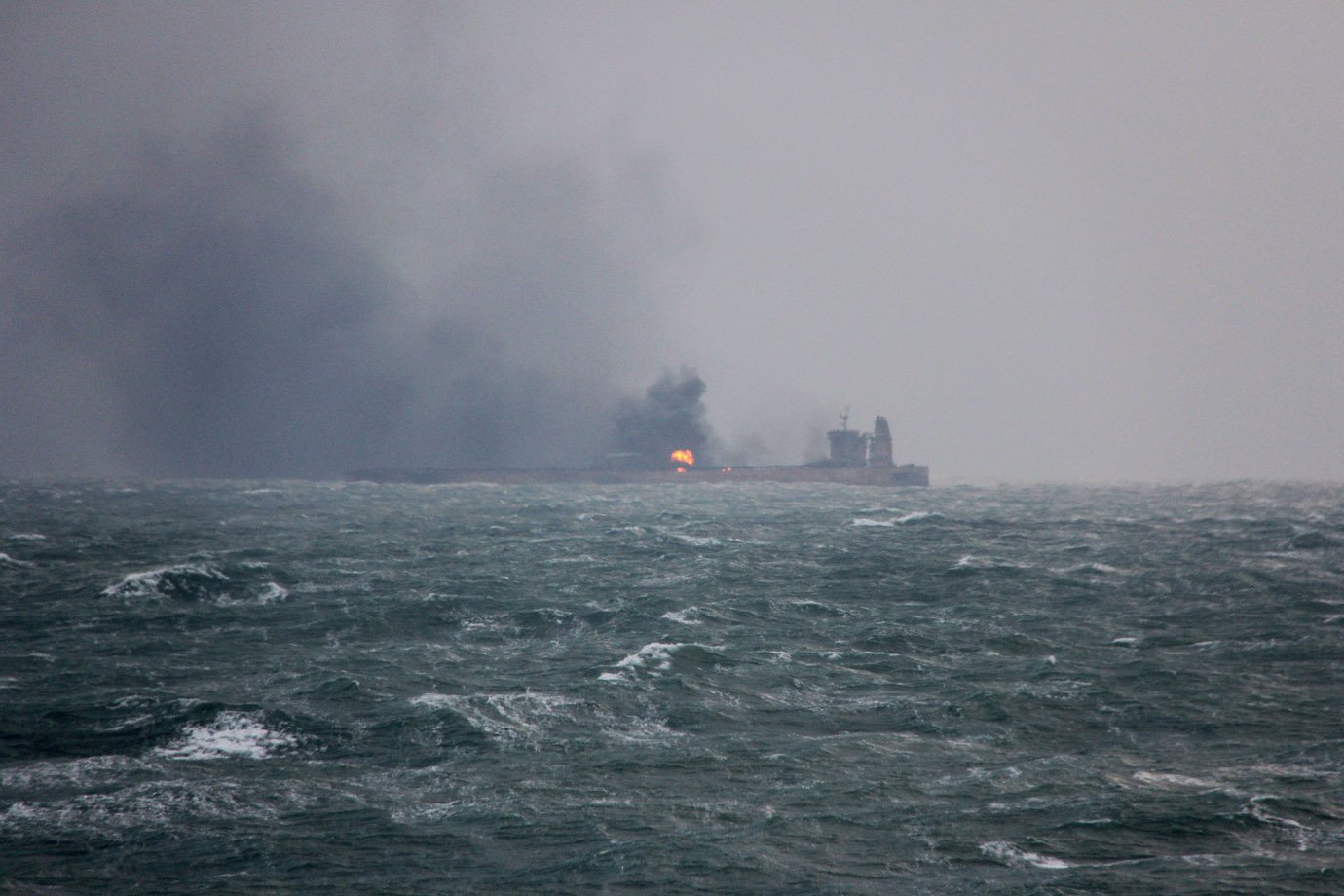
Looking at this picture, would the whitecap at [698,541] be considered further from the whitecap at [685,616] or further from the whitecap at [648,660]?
the whitecap at [648,660]

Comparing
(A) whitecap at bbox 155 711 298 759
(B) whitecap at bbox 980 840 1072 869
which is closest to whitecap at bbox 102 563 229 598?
(A) whitecap at bbox 155 711 298 759

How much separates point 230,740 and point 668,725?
37.2ft

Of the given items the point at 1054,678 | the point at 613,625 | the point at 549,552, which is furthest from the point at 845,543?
the point at 1054,678

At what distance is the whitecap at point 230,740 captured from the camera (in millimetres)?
25953

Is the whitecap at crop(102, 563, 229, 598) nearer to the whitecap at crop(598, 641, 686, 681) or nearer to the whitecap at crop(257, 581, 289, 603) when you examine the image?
the whitecap at crop(257, 581, 289, 603)

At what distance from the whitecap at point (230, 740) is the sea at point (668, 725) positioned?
10 centimetres

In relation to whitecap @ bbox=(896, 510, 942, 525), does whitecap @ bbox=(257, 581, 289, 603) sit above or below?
below

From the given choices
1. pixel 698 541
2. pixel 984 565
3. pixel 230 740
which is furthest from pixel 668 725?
pixel 698 541

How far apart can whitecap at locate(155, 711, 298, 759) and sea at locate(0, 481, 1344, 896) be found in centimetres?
10

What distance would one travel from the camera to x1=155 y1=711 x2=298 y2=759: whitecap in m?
26.0

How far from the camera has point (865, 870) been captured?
19.7m

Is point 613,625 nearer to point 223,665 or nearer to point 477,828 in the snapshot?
point 223,665

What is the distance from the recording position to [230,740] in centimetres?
2684

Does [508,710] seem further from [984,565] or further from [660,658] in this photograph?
[984,565]
